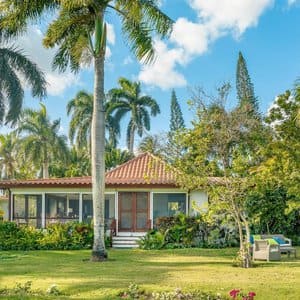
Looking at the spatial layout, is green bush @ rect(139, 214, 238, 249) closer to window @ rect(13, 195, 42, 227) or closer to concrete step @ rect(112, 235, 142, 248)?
concrete step @ rect(112, 235, 142, 248)

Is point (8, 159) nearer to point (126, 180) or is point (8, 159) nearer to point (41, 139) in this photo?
point (41, 139)

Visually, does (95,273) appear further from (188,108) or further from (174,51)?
(174,51)

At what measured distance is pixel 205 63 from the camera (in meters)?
21.5

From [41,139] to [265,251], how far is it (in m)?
33.0

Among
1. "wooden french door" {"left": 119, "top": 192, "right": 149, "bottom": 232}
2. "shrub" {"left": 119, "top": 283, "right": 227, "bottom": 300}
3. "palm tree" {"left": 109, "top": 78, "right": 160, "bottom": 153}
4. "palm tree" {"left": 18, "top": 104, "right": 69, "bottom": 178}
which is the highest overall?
"palm tree" {"left": 109, "top": 78, "right": 160, "bottom": 153}

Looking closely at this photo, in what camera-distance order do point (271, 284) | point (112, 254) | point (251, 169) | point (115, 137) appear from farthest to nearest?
point (115, 137) → point (112, 254) → point (251, 169) → point (271, 284)

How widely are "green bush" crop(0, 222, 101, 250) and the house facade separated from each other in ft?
8.24

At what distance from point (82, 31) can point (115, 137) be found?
29.8 meters

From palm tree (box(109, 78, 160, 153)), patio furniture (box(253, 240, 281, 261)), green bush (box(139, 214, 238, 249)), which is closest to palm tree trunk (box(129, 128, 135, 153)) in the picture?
palm tree (box(109, 78, 160, 153))

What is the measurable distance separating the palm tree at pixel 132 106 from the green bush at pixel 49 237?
25623 mm

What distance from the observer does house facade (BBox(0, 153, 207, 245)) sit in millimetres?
24156

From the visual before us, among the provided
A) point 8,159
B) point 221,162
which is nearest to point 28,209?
point 221,162

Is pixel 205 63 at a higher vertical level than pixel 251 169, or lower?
higher

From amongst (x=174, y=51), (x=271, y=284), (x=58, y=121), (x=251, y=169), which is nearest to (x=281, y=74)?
(x=174, y=51)
